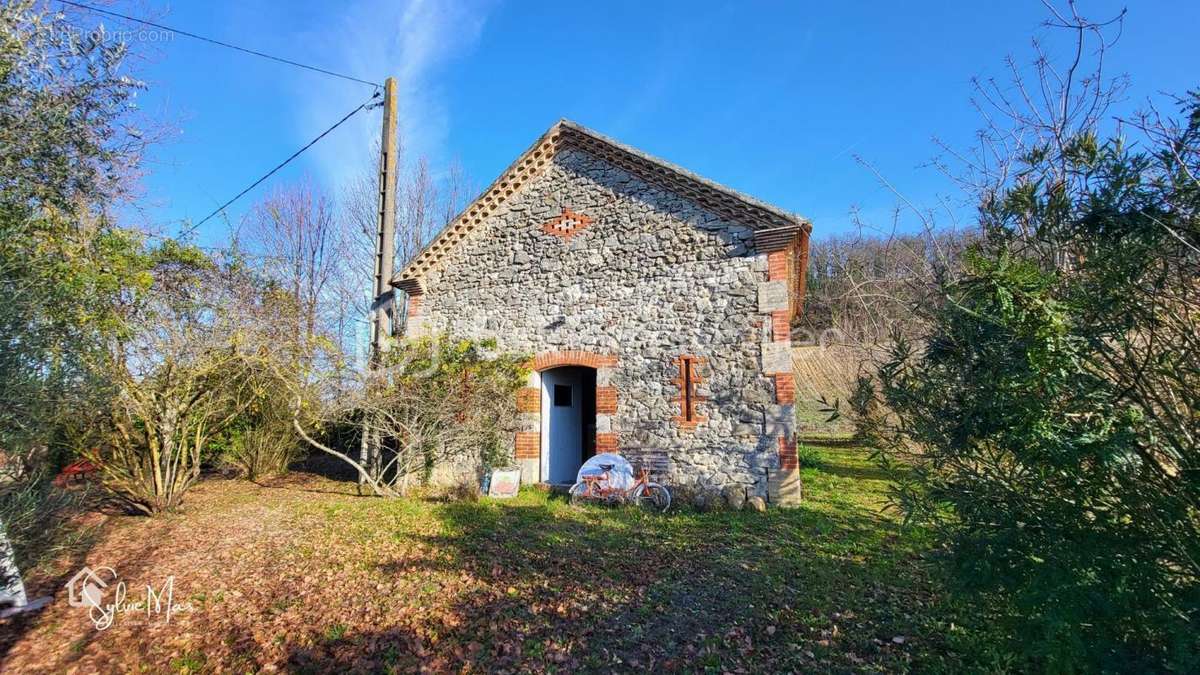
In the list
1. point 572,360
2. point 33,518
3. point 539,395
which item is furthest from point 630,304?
point 33,518

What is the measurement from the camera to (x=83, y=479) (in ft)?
28.7

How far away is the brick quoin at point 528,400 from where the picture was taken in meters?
9.41

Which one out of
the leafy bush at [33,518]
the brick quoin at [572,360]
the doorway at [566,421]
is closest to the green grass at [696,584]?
the doorway at [566,421]

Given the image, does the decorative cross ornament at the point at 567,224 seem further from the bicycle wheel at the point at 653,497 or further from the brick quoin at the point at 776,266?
the bicycle wheel at the point at 653,497

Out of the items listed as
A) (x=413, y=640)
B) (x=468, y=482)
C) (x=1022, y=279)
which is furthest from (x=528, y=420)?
(x=1022, y=279)

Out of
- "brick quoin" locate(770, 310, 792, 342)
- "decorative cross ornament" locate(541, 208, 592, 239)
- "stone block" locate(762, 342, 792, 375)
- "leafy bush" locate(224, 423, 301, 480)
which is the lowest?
"leafy bush" locate(224, 423, 301, 480)

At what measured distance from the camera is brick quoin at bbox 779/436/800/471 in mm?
7723

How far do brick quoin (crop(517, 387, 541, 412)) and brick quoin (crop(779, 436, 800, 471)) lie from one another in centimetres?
420

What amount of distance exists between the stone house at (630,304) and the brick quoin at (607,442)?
0.02 meters

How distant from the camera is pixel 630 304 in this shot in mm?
9008

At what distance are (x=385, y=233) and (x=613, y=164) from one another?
437 cm

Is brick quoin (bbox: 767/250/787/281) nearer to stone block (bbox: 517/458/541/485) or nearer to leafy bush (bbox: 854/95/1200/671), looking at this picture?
stone block (bbox: 517/458/541/485)

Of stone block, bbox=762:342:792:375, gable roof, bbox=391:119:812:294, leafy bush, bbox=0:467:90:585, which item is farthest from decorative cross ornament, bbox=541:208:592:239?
leafy bush, bbox=0:467:90:585

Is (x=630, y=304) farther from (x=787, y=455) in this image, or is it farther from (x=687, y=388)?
(x=787, y=455)
